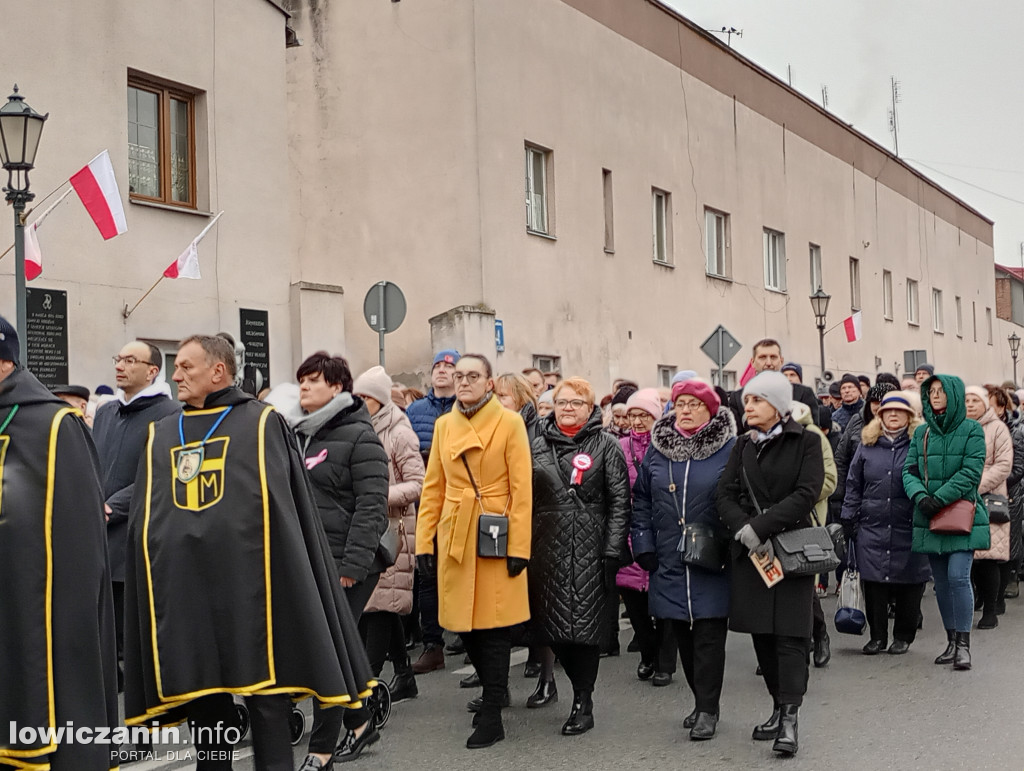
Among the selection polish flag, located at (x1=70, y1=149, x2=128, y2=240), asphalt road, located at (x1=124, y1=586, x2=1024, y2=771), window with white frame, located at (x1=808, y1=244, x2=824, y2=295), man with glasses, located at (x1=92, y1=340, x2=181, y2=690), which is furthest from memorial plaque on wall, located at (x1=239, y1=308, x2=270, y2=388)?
window with white frame, located at (x1=808, y1=244, x2=824, y2=295)

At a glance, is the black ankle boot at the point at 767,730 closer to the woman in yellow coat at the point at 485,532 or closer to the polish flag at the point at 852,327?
the woman in yellow coat at the point at 485,532

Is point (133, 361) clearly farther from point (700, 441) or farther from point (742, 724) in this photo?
point (742, 724)

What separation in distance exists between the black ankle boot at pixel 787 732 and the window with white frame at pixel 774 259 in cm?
2413

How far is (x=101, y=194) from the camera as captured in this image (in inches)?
508

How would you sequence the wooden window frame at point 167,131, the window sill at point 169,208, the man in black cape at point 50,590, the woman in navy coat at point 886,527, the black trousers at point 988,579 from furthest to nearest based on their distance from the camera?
the wooden window frame at point 167,131 → the window sill at point 169,208 → the black trousers at point 988,579 → the woman in navy coat at point 886,527 → the man in black cape at point 50,590

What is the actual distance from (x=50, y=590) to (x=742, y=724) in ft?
14.1

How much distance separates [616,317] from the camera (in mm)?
23422

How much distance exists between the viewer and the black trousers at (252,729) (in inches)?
197

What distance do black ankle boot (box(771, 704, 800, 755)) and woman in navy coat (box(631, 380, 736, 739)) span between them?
0.43m

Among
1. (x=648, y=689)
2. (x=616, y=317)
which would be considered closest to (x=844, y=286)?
(x=616, y=317)

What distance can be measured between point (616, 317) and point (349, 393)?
55.8 feet

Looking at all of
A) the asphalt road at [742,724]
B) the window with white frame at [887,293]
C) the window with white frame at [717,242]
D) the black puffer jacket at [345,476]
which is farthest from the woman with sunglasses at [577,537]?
the window with white frame at [887,293]

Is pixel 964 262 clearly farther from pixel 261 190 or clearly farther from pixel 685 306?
pixel 261 190

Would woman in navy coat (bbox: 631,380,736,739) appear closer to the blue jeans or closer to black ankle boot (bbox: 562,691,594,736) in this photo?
black ankle boot (bbox: 562,691,594,736)
